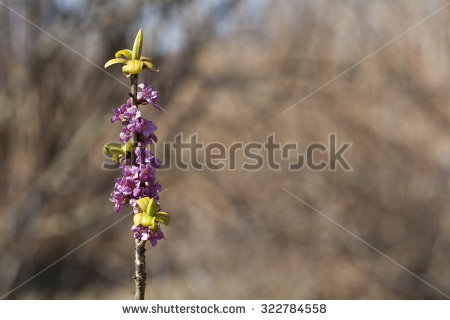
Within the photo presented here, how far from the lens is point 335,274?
1.98m

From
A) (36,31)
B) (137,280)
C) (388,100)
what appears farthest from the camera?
(388,100)

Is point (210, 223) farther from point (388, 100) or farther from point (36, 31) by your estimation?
point (36, 31)

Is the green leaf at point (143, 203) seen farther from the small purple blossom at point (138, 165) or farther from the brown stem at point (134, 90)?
the brown stem at point (134, 90)

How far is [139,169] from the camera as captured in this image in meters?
0.97

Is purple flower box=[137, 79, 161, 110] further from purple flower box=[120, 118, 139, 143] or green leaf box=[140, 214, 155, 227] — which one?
green leaf box=[140, 214, 155, 227]

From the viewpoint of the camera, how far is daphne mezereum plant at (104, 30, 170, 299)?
3.15 feet

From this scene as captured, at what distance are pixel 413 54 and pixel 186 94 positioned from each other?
2.96 ft

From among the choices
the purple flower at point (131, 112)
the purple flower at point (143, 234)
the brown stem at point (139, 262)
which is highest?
the purple flower at point (131, 112)

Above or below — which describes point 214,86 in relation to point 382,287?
above

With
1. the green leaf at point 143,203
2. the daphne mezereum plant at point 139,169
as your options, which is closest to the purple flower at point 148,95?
the daphne mezereum plant at point 139,169

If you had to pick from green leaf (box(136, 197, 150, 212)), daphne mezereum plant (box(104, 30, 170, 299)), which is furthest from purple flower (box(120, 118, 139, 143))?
green leaf (box(136, 197, 150, 212))

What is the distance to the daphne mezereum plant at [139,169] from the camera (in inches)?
37.8

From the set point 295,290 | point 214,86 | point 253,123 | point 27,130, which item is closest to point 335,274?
point 295,290

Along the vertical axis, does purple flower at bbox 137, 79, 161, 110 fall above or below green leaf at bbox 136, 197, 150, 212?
above
